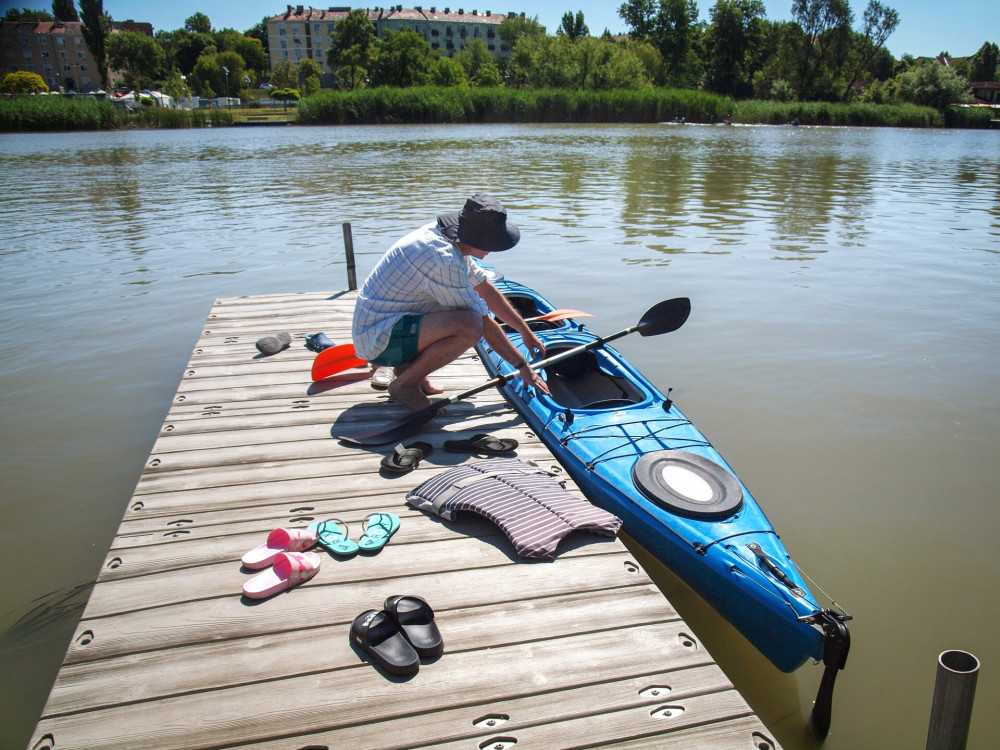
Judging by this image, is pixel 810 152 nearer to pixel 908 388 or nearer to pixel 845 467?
pixel 908 388

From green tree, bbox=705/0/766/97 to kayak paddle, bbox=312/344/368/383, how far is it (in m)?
74.7

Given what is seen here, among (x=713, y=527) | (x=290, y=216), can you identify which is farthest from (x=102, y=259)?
(x=713, y=527)

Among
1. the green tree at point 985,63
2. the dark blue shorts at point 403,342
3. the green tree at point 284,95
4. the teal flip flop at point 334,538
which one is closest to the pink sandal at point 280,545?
the teal flip flop at point 334,538

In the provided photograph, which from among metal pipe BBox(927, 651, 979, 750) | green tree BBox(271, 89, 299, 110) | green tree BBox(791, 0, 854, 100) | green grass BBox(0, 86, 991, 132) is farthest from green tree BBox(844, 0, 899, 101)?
metal pipe BBox(927, 651, 979, 750)

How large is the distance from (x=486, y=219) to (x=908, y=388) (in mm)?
4457

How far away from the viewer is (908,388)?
19.2ft

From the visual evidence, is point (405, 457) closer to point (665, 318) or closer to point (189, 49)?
point (665, 318)

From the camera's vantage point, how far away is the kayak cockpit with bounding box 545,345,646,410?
187 inches

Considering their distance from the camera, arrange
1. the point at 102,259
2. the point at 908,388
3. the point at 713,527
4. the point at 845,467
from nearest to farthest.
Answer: the point at 713,527 → the point at 845,467 → the point at 908,388 → the point at 102,259

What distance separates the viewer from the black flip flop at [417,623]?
2.22 m

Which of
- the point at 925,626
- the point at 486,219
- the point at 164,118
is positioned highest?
the point at 164,118

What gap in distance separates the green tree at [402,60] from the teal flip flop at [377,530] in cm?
7103

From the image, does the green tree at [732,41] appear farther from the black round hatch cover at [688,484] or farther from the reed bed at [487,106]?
the black round hatch cover at [688,484]

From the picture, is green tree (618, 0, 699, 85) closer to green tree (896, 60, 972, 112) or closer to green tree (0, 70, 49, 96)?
green tree (896, 60, 972, 112)
